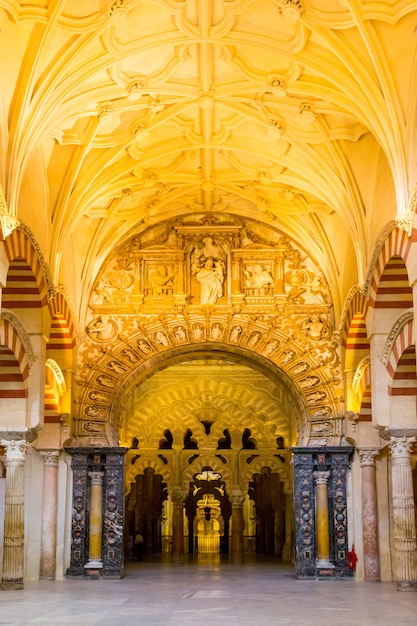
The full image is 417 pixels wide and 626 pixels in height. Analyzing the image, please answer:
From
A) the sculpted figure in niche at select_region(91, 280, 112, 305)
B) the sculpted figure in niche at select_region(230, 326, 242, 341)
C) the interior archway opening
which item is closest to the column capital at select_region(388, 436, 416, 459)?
the sculpted figure in niche at select_region(230, 326, 242, 341)

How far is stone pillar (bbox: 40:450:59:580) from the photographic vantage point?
15555mm

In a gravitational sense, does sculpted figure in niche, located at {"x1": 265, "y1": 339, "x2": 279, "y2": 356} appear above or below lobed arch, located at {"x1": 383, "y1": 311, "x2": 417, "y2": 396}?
above

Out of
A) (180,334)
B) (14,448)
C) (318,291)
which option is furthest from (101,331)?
(318,291)

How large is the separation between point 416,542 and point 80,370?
6.66m

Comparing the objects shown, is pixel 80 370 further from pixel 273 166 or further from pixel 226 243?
pixel 273 166

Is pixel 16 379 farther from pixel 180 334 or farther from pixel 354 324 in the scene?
pixel 354 324

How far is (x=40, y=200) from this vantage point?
13727 millimetres

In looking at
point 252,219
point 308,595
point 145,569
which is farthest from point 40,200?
point 145,569

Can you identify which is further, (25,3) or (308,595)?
(308,595)

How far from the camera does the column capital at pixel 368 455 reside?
619 inches

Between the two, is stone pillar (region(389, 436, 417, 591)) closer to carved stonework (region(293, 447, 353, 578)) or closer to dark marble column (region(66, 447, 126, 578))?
carved stonework (region(293, 447, 353, 578))

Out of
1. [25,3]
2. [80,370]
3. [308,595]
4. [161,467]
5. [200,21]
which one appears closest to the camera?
[25,3]

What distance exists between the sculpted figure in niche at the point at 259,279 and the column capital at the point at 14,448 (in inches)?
219

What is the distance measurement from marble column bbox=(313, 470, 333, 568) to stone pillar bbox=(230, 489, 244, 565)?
444 cm
